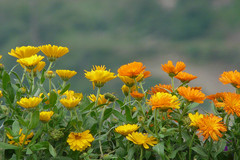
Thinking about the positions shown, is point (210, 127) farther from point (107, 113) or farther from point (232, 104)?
point (107, 113)

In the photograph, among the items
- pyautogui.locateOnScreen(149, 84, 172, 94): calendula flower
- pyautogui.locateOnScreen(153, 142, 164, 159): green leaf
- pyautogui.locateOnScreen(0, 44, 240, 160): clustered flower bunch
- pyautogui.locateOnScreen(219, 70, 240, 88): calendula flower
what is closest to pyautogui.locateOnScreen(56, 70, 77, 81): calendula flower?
pyautogui.locateOnScreen(0, 44, 240, 160): clustered flower bunch

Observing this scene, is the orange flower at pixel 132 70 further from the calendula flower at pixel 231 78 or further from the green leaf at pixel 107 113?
the calendula flower at pixel 231 78

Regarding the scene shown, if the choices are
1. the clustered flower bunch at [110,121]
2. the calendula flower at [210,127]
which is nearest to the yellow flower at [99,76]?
the clustered flower bunch at [110,121]

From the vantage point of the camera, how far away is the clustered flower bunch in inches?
43.8

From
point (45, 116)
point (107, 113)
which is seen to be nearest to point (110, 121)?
point (107, 113)

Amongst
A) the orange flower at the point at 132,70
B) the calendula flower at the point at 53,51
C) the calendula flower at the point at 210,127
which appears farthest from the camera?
the calendula flower at the point at 53,51

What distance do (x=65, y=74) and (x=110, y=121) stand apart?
259 millimetres

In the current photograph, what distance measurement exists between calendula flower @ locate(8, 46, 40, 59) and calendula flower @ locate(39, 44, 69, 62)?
2.0 inches

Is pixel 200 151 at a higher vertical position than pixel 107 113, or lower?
lower

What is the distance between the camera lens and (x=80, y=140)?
114 centimetres

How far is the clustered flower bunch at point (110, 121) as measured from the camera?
111 centimetres

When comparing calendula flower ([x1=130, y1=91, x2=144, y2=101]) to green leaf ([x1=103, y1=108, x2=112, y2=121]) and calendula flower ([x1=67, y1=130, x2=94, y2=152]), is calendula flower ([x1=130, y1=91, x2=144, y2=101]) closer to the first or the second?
green leaf ([x1=103, y1=108, x2=112, y2=121])

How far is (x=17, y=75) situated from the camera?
1.35 m

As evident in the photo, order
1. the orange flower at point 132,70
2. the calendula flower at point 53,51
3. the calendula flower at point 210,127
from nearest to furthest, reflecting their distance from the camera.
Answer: the calendula flower at point 210,127 < the orange flower at point 132,70 < the calendula flower at point 53,51
